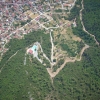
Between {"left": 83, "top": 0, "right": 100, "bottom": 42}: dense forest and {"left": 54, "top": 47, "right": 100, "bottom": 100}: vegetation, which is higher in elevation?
{"left": 83, "top": 0, "right": 100, "bottom": 42}: dense forest

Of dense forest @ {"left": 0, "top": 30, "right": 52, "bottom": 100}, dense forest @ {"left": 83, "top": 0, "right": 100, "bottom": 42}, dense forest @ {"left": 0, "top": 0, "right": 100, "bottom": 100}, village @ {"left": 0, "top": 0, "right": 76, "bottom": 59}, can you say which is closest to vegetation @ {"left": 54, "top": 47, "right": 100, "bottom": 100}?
dense forest @ {"left": 0, "top": 0, "right": 100, "bottom": 100}

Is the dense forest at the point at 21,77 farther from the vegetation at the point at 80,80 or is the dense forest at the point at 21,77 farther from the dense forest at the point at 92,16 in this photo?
the dense forest at the point at 92,16

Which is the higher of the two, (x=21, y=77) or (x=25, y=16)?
(x=25, y=16)

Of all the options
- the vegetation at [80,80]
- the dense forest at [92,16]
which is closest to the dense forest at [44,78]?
the vegetation at [80,80]

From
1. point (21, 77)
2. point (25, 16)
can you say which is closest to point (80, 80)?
point (21, 77)

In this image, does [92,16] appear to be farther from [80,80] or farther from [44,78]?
[44,78]

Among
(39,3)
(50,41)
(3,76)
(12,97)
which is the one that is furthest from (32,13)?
(12,97)

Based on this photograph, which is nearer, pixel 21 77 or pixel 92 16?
pixel 21 77

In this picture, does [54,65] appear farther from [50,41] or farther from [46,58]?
[50,41]

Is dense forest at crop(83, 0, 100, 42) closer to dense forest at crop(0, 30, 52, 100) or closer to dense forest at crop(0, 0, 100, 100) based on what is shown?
dense forest at crop(0, 0, 100, 100)
